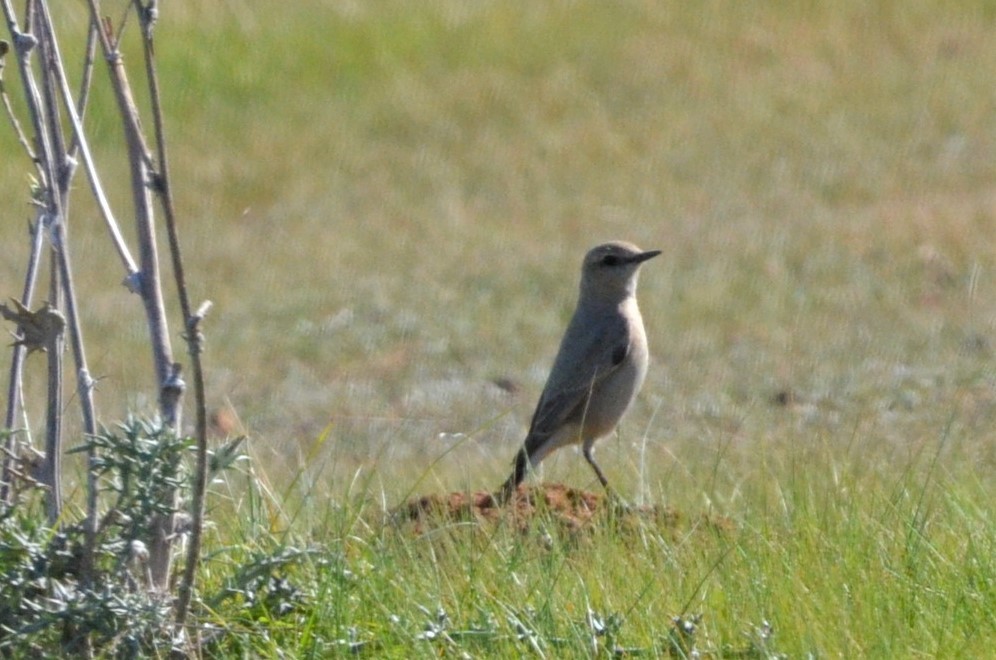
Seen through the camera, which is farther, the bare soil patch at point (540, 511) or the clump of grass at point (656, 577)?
the bare soil patch at point (540, 511)

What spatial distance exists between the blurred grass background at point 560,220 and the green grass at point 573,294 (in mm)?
39

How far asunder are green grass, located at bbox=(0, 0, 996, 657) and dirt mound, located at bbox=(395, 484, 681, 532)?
105 mm

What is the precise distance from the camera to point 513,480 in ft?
19.4

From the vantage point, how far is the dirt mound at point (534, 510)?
5020mm

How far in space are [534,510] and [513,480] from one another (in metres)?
0.77

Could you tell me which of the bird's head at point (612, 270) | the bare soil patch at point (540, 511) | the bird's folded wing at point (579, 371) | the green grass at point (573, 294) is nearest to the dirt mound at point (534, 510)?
the bare soil patch at point (540, 511)

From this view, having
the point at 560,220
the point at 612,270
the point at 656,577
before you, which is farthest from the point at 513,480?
the point at 560,220

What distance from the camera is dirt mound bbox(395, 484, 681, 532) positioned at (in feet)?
16.5

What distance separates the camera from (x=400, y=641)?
4.08 metres

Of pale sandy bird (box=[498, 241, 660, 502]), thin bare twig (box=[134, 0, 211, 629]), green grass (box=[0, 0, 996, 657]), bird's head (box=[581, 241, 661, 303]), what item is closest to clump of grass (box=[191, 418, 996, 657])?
green grass (box=[0, 0, 996, 657])

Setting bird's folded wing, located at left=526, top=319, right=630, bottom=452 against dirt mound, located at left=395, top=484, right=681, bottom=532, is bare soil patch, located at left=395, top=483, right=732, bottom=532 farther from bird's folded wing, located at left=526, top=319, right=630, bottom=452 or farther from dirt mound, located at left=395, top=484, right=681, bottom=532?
bird's folded wing, located at left=526, top=319, right=630, bottom=452

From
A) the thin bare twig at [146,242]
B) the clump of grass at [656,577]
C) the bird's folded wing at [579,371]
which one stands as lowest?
the clump of grass at [656,577]

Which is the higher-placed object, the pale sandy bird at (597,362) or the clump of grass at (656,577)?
the pale sandy bird at (597,362)

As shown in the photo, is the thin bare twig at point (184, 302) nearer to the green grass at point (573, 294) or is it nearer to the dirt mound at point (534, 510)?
the green grass at point (573, 294)
